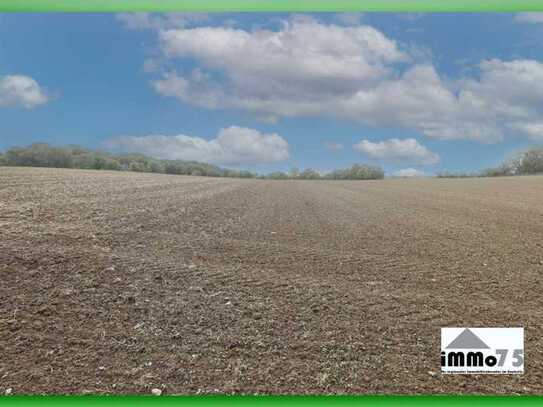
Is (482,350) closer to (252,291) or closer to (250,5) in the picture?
(252,291)

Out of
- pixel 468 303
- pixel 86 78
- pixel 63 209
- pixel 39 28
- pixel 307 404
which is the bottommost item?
pixel 307 404

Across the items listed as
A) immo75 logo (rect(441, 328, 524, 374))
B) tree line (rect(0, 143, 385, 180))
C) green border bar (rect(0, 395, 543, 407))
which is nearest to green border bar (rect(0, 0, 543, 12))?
tree line (rect(0, 143, 385, 180))

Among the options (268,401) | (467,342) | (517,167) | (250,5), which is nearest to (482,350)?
(467,342)

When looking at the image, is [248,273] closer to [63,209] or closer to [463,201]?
[63,209]

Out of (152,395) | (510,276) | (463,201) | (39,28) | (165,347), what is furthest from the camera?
(463,201)

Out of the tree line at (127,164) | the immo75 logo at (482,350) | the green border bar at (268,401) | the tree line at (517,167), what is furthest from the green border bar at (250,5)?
the green border bar at (268,401)

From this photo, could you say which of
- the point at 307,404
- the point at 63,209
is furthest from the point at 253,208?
the point at 307,404
